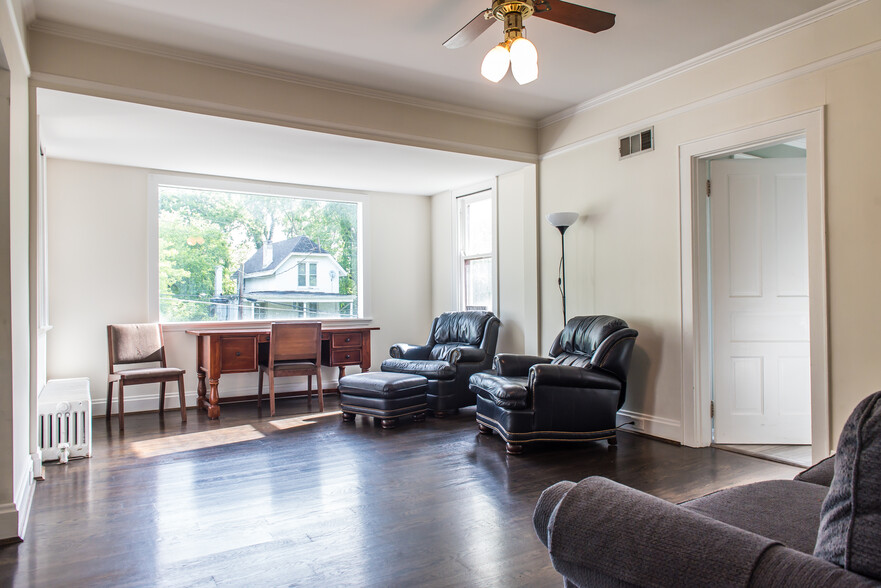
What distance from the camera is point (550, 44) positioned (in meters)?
3.75

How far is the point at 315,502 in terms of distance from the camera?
9.58 ft

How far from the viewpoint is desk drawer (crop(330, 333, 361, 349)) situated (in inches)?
229

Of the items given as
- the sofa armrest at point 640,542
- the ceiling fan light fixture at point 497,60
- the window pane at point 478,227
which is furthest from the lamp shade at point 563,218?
the sofa armrest at point 640,542


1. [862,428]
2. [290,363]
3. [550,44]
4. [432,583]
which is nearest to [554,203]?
[550,44]

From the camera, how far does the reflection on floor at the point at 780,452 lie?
3.62m

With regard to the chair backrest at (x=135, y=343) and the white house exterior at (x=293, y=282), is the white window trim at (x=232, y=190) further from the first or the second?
the chair backrest at (x=135, y=343)

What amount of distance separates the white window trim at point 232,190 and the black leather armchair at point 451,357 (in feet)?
3.92

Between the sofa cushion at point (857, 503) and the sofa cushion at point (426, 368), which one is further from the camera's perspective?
Answer: the sofa cushion at point (426, 368)

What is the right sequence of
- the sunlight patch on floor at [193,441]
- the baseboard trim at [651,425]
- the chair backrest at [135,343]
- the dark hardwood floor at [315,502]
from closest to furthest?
the dark hardwood floor at [315,502]
the sunlight patch on floor at [193,441]
the baseboard trim at [651,425]
the chair backrest at [135,343]

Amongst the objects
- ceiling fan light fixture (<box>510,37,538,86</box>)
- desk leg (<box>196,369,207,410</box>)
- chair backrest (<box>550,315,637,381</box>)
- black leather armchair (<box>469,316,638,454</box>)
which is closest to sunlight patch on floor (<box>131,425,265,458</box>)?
desk leg (<box>196,369,207,410</box>)

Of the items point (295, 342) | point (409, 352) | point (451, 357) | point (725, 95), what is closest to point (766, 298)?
point (725, 95)

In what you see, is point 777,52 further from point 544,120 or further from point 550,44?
point 544,120

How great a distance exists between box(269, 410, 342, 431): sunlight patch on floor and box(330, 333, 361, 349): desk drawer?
77 cm

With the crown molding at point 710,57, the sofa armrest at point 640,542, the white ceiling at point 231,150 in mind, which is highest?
the crown molding at point 710,57
